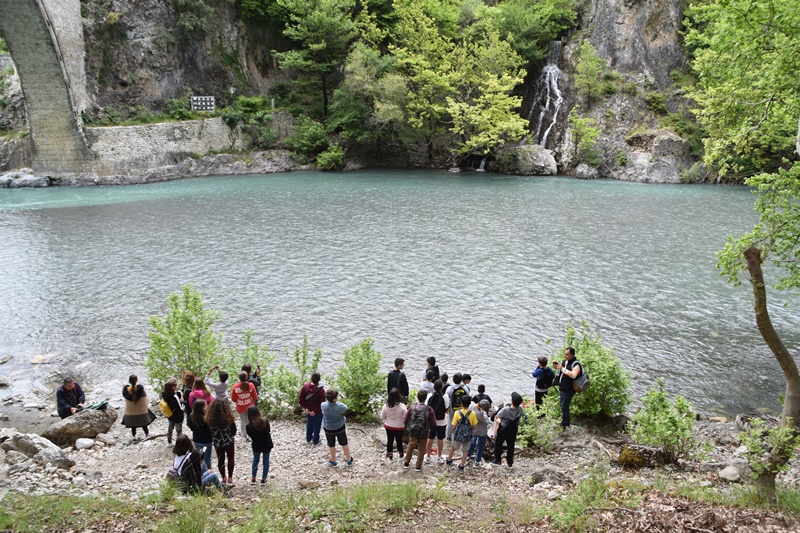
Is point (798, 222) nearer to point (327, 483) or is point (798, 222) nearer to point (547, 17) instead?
Answer: point (327, 483)

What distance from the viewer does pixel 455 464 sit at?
888 centimetres

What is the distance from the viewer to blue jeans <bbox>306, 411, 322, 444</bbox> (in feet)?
30.9

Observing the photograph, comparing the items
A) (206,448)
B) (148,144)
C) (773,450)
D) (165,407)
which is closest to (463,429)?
(206,448)

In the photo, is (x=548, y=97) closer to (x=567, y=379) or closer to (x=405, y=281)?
(x=405, y=281)

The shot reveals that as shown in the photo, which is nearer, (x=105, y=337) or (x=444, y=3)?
(x=105, y=337)

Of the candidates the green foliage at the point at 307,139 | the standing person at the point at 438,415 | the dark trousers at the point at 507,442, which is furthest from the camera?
the green foliage at the point at 307,139

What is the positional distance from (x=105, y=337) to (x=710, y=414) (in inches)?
593

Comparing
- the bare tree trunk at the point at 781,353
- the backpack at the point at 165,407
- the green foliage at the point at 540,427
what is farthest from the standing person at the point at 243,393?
the bare tree trunk at the point at 781,353

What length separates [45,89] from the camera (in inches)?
1479

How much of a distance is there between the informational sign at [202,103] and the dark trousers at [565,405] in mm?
45054

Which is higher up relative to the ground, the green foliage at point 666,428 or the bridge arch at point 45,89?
the bridge arch at point 45,89

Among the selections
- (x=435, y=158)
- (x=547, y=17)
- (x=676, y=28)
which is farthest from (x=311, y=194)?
(x=676, y=28)

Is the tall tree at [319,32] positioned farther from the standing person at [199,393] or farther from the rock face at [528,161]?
the standing person at [199,393]

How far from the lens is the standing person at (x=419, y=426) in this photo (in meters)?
8.19
